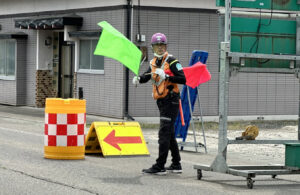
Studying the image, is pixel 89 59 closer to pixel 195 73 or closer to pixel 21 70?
pixel 21 70

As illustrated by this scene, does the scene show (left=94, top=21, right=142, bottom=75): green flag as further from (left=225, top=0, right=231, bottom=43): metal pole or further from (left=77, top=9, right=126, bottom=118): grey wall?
(left=77, top=9, right=126, bottom=118): grey wall

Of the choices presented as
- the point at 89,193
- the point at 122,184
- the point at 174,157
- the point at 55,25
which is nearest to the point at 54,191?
the point at 89,193

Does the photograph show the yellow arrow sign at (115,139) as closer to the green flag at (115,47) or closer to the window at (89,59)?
the green flag at (115,47)

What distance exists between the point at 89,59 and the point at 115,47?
13106mm

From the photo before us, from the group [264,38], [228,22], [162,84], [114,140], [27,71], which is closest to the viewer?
[228,22]

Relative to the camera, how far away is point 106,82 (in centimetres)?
2239

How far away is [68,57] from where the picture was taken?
85.3ft

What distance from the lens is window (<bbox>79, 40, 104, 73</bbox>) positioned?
75.7ft

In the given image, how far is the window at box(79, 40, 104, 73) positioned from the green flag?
1209 cm

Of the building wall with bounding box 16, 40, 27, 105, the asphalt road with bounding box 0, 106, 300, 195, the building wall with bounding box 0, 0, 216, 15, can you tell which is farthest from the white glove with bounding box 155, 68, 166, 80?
the building wall with bounding box 16, 40, 27, 105

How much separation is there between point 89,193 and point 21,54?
18608mm

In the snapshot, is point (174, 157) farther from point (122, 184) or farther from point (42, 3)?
point (42, 3)

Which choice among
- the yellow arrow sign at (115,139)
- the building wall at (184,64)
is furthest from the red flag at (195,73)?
the building wall at (184,64)

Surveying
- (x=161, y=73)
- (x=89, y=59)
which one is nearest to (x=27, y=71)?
(x=89, y=59)
